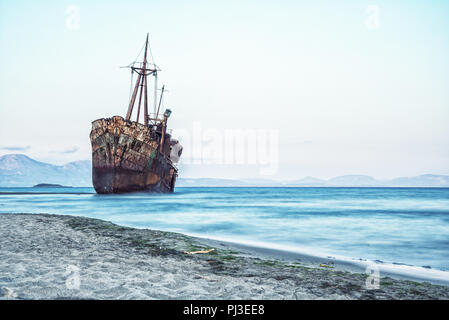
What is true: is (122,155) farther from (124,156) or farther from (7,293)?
(7,293)

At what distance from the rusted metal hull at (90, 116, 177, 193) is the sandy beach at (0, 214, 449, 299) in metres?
26.6

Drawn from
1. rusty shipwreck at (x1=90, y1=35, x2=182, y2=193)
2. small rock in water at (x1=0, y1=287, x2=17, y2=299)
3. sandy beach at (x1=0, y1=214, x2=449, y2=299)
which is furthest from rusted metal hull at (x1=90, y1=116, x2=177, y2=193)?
small rock in water at (x1=0, y1=287, x2=17, y2=299)

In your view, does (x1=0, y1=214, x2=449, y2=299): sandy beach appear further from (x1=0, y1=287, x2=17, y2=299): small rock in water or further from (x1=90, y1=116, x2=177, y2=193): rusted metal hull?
(x1=90, y1=116, x2=177, y2=193): rusted metal hull

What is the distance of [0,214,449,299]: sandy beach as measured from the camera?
14.3ft

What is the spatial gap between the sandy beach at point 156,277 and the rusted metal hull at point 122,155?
26.6m

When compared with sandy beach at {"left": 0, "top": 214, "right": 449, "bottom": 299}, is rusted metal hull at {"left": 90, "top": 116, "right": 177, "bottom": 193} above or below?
above

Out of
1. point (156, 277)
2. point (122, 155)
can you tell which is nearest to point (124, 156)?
point (122, 155)

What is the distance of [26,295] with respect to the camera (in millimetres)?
3932

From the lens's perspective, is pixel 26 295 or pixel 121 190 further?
pixel 121 190

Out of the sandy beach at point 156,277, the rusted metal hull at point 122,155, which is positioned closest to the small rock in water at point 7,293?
the sandy beach at point 156,277
